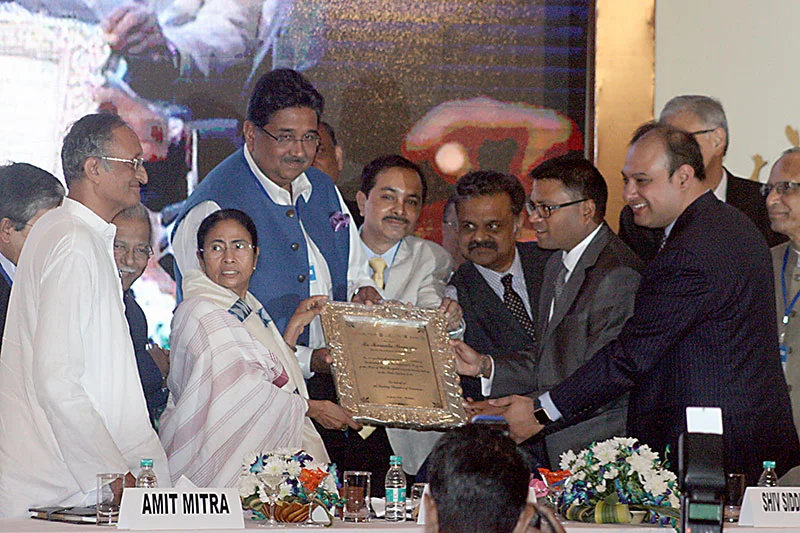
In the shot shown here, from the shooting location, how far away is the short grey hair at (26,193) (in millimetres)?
4953

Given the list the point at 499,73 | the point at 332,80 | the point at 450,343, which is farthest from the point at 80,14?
the point at 450,343

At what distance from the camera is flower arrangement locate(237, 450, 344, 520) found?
3.45 m

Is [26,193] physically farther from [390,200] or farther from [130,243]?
[390,200]

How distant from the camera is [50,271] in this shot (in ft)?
11.7

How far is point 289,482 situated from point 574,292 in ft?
5.74

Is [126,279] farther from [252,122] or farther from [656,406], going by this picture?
[656,406]

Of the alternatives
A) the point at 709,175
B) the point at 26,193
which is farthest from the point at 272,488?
the point at 709,175

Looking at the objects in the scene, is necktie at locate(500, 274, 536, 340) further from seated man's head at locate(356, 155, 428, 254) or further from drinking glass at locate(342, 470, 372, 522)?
drinking glass at locate(342, 470, 372, 522)

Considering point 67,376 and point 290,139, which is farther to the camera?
point 290,139

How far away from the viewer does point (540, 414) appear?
451 cm

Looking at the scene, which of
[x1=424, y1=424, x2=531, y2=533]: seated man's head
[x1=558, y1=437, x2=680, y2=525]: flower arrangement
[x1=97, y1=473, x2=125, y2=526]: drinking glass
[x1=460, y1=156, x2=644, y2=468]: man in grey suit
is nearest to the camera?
[x1=424, y1=424, x2=531, y2=533]: seated man's head

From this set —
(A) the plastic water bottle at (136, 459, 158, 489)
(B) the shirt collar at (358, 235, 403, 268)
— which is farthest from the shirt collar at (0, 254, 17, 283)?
(A) the plastic water bottle at (136, 459, 158, 489)

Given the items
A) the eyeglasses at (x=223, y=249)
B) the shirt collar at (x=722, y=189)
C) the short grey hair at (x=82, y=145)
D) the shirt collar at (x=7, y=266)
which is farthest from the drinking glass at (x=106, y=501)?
the shirt collar at (x=722, y=189)

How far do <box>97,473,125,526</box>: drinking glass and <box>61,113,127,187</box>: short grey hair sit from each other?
1072 mm
